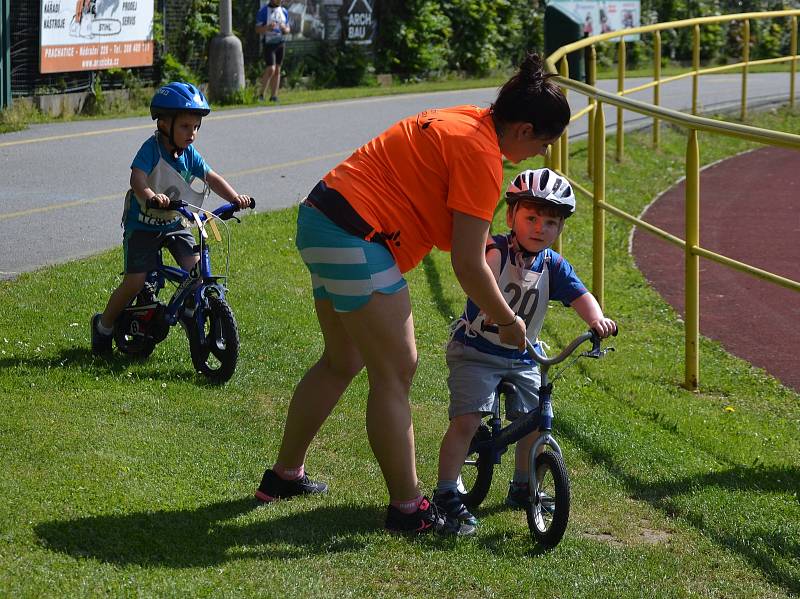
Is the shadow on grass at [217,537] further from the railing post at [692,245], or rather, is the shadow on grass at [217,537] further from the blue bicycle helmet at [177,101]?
the railing post at [692,245]

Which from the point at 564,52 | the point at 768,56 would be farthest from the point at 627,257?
the point at 768,56

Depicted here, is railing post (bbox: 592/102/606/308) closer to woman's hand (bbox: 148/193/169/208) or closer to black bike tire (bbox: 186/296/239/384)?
black bike tire (bbox: 186/296/239/384)

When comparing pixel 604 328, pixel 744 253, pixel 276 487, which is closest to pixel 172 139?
pixel 276 487

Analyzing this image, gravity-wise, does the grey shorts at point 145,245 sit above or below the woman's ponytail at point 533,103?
below

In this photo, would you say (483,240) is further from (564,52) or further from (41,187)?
(41,187)

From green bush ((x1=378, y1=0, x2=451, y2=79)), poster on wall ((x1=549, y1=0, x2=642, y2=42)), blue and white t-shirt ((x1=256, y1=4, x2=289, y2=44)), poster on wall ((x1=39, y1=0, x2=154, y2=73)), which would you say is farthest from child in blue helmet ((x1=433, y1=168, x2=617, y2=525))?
green bush ((x1=378, y1=0, x2=451, y2=79))

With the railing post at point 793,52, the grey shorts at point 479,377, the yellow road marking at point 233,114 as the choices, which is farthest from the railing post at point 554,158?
the railing post at point 793,52

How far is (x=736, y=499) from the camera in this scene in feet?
17.4

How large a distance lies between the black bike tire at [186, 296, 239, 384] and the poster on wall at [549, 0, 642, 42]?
1791 centimetres

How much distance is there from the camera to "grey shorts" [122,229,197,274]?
6750 millimetres

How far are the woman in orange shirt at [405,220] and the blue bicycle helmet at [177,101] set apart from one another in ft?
6.83

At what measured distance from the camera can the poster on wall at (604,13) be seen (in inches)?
938

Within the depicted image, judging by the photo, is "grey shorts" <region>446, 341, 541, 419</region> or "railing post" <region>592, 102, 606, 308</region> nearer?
"grey shorts" <region>446, 341, 541, 419</region>

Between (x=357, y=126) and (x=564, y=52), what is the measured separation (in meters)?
5.98
